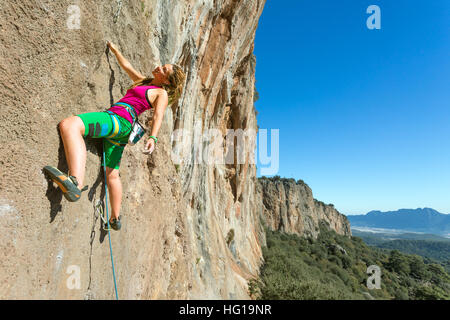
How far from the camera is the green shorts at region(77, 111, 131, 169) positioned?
1940 mm

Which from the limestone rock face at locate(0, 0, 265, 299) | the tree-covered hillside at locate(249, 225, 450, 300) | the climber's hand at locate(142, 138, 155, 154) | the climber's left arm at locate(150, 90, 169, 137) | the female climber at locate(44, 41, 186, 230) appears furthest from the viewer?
the tree-covered hillside at locate(249, 225, 450, 300)

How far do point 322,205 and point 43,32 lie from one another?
237 feet

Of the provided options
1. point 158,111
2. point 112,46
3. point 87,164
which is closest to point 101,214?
point 87,164

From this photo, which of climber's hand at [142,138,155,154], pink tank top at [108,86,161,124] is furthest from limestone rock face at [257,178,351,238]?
climber's hand at [142,138,155,154]

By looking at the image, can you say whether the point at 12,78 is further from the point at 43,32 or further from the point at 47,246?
the point at 47,246

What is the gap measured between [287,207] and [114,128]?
45273 mm

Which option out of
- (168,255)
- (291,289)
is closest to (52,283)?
(168,255)

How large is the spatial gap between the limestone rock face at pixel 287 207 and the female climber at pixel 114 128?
3734 cm

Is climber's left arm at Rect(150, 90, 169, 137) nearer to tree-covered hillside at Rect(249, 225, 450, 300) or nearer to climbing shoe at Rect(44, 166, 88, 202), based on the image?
climbing shoe at Rect(44, 166, 88, 202)

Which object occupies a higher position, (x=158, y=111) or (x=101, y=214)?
(x=158, y=111)

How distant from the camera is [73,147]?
1792 millimetres

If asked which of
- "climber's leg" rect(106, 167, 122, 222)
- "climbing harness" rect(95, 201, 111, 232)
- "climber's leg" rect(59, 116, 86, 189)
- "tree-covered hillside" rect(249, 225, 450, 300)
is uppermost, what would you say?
"climber's leg" rect(59, 116, 86, 189)

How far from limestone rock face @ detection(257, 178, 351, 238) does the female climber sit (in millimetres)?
37345

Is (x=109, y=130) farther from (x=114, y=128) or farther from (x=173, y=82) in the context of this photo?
(x=173, y=82)
